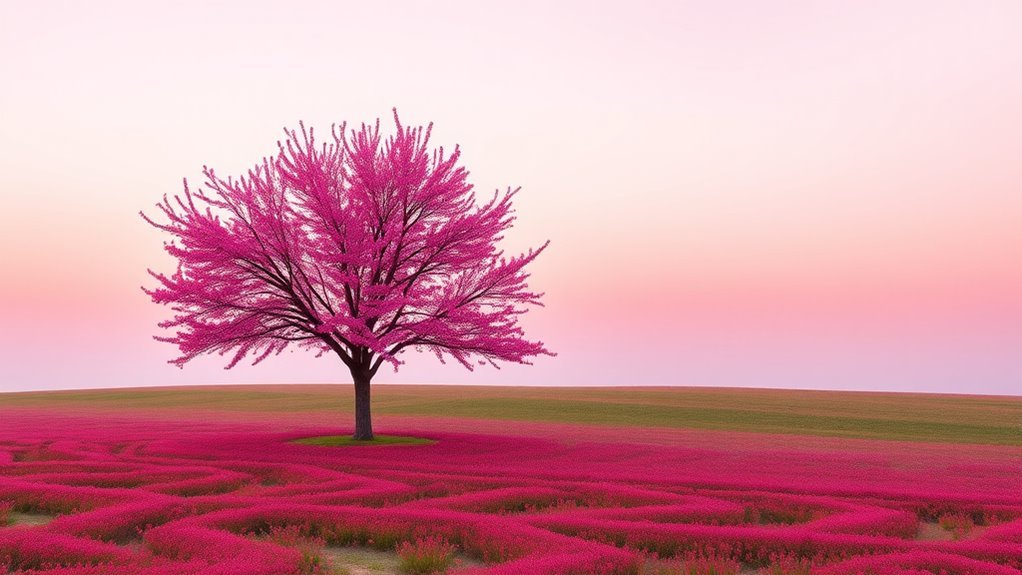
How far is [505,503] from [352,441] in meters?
14.7

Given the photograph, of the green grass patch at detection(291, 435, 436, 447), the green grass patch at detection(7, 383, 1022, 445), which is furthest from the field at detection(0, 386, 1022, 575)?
the green grass patch at detection(7, 383, 1022, 445)

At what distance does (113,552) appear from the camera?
12.2m

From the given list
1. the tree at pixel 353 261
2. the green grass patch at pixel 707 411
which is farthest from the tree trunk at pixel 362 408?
the green grass patch at pixel 707 411

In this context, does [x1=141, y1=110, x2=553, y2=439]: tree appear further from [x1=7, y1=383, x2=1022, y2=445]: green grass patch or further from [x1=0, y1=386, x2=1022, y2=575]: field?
[x1=7, y1=383, x2=1022, y2=445]: green grass patch

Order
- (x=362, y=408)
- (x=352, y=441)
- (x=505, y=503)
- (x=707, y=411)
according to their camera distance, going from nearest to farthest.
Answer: (x=505, y=503) < (x=352, y=441) < (x=362, y=408) < (x=707, y=411)

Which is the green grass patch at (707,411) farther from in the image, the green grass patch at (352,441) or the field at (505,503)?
the green grass patch at (352,441)

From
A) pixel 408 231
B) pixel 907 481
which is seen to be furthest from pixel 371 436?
pixel 907 481

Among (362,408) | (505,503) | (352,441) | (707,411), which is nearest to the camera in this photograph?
(505,503)

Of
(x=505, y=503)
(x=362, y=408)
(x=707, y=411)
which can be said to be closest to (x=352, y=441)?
(x=362, y=408)

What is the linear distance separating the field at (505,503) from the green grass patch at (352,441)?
0.28 m

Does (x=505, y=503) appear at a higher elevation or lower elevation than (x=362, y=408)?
lower

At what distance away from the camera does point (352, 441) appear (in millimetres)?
30203

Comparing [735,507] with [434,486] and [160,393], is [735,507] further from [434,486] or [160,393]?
[160,393]

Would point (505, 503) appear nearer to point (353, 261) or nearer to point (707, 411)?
point (353, 261)
